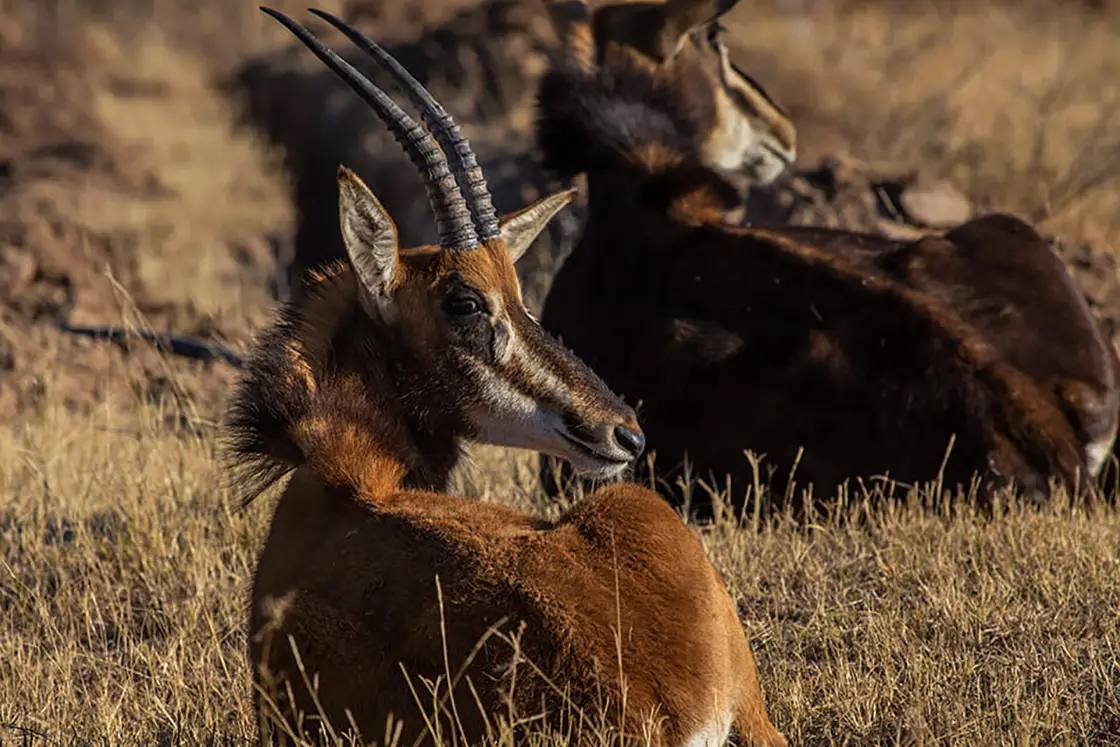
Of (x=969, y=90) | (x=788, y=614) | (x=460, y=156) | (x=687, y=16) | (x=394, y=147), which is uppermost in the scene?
(x=460, y=156)

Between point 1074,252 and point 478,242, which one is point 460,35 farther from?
point 478,242

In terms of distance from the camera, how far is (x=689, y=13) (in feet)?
34.5

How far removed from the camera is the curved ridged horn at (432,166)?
19.0ft

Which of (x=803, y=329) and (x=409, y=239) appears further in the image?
(x=409, y=239)

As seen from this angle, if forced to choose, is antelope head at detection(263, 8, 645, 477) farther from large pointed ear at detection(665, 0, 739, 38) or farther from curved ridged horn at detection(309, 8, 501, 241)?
large pointed ear at detection(665, 0, 739, 38)

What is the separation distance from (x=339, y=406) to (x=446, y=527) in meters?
0.81

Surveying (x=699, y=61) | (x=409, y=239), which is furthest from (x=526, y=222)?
(x=409, y=239)

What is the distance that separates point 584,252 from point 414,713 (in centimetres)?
512

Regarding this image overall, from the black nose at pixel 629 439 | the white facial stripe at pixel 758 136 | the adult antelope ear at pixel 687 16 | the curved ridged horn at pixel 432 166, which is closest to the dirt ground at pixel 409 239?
the black nose at pixel 629 439

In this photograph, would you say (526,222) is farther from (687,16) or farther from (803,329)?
(687,16)

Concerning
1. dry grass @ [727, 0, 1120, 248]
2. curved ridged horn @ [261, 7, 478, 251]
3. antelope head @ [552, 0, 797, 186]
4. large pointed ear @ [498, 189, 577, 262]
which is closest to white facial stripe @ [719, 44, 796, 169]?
antelope head @ [552, 0, 797, 186]

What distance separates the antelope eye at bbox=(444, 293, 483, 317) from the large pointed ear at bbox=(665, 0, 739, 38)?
5.25 metres

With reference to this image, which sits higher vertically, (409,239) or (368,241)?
(368,241)

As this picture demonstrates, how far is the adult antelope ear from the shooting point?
10.5 meters
